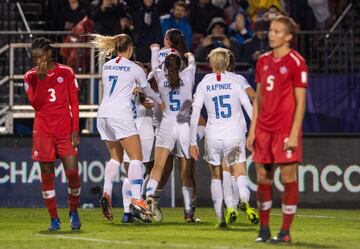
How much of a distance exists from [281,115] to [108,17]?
12.1 meters

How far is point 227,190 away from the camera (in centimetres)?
1560

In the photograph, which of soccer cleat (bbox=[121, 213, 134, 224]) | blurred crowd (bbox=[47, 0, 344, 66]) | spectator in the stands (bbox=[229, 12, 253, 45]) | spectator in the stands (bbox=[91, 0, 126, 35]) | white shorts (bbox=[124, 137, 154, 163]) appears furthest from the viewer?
spectator in the stands (bbox=[229, 12, 253, 45])

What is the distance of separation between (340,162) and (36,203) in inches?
210

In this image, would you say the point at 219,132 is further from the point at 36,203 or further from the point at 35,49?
the point at 36,203

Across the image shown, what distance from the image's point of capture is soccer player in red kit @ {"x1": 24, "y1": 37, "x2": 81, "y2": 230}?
47.9 ft

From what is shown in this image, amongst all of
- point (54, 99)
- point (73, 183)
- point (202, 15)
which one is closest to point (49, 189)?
point (73, 183)

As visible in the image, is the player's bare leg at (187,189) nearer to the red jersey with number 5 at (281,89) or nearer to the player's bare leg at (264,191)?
the player's bare leg at (264,191)

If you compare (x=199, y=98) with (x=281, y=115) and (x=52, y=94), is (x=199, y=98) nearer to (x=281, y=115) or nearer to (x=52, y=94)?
(x=52, y=94)

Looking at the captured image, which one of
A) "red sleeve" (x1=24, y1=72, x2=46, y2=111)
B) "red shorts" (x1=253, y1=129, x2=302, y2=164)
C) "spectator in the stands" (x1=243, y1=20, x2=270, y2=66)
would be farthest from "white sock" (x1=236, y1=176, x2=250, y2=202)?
"spectator in the stands" (x1=243, y1=20, x2=270, y2=66)

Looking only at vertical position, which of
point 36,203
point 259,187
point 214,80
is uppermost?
point 214,80

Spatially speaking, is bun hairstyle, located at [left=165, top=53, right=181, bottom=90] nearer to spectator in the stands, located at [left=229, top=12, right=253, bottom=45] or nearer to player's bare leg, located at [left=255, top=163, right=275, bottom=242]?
player's bare leg, located at [left=255, top=163, right=275, bottom=242]

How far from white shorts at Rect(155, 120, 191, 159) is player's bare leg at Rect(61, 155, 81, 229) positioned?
232cm

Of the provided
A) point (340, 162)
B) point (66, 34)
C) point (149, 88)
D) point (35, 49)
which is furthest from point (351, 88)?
point (35, 49)

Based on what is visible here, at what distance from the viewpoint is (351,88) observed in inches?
866
